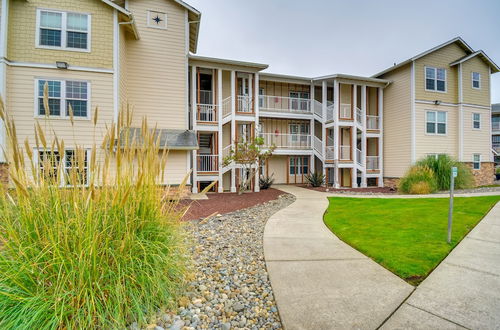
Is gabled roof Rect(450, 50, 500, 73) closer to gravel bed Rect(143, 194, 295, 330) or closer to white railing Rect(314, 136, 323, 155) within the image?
white railing Rect(314, 136, 323, 155)

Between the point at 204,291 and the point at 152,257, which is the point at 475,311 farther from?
the point at 152,257

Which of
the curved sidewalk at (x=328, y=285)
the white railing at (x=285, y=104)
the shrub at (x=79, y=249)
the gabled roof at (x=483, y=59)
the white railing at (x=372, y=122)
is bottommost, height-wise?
the curved sidewalk at (x=328, y=285)

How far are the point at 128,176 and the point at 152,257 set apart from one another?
80 centimetres

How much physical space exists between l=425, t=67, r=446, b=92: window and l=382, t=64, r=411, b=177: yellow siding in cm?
142

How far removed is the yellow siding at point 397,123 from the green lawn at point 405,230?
860 centimetres

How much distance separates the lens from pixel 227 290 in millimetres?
2879

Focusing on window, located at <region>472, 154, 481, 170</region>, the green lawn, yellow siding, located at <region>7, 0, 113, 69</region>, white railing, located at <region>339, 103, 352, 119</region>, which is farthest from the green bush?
yellow siding, located at <region>7, 0, 113, 69</region>

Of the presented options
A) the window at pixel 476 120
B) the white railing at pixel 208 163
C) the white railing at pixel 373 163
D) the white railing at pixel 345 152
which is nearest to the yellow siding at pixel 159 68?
the white railing at pixel 208 163

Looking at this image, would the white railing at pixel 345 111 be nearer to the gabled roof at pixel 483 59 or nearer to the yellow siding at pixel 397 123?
the yellow siding at pixel 397 123

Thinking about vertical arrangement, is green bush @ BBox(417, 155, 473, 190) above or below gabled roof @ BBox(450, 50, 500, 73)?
below

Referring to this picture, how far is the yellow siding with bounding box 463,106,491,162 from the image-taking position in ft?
54.8

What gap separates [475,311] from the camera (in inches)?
90.9

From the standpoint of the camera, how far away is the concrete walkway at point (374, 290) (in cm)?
220

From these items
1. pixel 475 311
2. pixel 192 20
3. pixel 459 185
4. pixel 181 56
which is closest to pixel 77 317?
pixel 475 311
